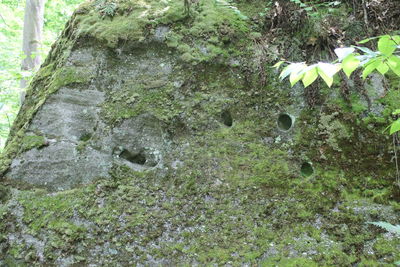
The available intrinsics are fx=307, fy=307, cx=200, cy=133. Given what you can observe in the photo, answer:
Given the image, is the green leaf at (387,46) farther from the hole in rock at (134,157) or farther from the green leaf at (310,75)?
the hole in rock at (134,157)

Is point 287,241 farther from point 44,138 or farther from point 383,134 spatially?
point 44,138

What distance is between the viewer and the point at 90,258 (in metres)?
2.88

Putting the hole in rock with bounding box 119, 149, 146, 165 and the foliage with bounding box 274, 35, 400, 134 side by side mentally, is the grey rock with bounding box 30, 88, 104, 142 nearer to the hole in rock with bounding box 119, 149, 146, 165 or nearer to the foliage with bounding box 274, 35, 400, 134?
the hole in rock with bounding box 119, 149, 146, 165

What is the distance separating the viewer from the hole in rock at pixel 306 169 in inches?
128

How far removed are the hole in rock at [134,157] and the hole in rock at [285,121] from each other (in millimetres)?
1620

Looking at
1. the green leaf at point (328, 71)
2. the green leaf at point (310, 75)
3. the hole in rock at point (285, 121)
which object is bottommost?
the hole in rock at point (285, 121)

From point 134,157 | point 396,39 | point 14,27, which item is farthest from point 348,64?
point 14,27

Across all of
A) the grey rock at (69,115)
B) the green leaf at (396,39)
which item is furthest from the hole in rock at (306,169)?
the grey rock at (69,115)

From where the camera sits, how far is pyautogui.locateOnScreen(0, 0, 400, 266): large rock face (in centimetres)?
292

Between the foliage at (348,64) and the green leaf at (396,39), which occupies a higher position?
the green leaf at (396,39)

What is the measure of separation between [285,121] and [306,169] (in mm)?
612

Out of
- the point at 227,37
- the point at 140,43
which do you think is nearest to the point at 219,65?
the point at 227,37

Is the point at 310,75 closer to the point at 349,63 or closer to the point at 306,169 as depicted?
the point at 349,63

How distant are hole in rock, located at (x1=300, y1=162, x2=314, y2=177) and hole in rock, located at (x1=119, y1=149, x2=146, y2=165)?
1757 mm
